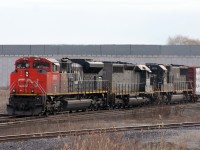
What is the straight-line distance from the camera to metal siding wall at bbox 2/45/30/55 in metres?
61.0

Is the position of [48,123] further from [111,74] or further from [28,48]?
[28,48]

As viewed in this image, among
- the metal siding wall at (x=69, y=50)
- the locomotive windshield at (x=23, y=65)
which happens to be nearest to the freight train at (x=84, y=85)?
the locomotive windshield at (x=23, y=65)

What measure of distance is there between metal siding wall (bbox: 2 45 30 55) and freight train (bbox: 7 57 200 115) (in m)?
31.0

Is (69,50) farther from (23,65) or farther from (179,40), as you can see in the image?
(179,40)

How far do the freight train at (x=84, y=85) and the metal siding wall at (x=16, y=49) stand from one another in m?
31.0

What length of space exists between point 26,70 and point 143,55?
38933mm

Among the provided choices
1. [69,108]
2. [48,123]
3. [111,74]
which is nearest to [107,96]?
[111,74]

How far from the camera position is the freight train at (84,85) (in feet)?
70.5

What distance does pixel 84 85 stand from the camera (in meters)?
24.5

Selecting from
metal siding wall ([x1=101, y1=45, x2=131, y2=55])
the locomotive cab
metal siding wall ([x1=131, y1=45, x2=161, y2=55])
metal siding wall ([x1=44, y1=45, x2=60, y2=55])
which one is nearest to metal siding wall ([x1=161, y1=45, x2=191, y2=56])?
metal siding wall ([x1=131, y1=45, x2=161, y2=55])

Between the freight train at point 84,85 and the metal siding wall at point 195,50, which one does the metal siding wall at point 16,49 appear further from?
the freight train at point 84,85

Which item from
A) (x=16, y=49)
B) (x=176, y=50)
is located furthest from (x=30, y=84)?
(x=176, y=50)

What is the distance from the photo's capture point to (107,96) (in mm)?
26781

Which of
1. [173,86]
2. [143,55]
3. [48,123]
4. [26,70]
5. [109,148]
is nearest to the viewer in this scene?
[109,148]
